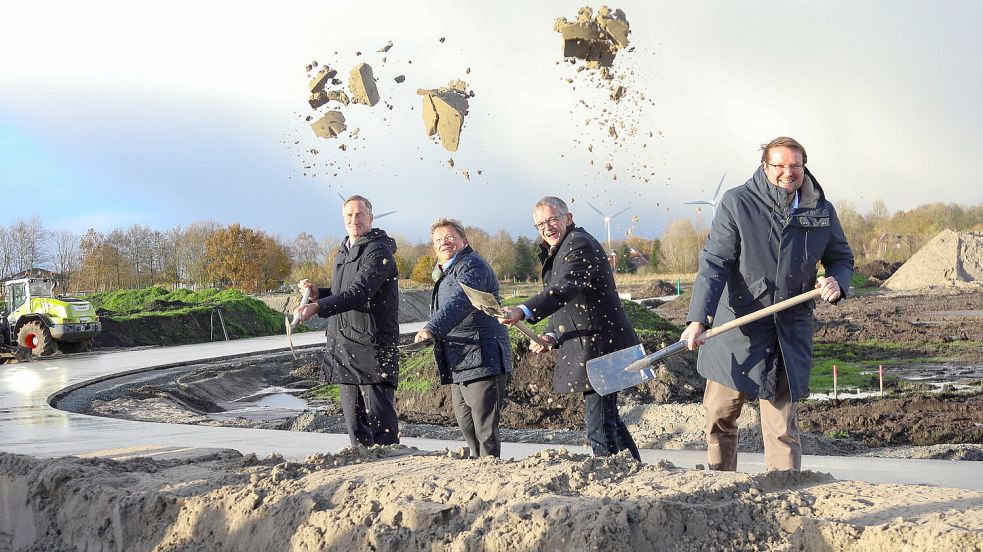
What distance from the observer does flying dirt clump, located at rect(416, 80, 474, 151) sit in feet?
22.2

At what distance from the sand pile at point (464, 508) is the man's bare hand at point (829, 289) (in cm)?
80

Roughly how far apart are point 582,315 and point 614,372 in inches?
14.1

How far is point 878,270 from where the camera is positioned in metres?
46.3

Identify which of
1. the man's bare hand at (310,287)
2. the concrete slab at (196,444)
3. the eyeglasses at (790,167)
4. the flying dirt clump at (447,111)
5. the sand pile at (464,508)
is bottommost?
the concrete slab at (196,444)

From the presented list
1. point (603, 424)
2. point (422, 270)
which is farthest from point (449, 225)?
point (422, 270)

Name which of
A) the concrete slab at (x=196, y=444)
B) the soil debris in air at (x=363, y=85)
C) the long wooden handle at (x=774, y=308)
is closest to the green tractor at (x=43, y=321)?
the concrete slab at (x=196, y=444)

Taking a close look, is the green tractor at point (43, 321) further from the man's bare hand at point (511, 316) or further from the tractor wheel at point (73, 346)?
the man's bare hand at point (511, 316)

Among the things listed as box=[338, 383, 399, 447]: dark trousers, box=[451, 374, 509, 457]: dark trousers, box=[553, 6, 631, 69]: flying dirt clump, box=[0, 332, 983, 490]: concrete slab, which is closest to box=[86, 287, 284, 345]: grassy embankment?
box=[0, 332, 983, 490]: concrete slab

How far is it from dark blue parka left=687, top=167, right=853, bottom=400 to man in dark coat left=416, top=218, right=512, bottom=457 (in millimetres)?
1240

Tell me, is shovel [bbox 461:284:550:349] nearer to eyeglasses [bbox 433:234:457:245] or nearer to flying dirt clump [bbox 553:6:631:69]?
eyeglasses [bbox 433:234:457:245]

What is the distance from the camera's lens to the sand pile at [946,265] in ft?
129

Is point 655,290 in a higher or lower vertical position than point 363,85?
lower

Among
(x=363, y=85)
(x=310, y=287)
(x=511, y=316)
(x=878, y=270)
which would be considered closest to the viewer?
(x=511, y=316)

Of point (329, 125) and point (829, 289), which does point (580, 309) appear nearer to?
point (829, 289)
